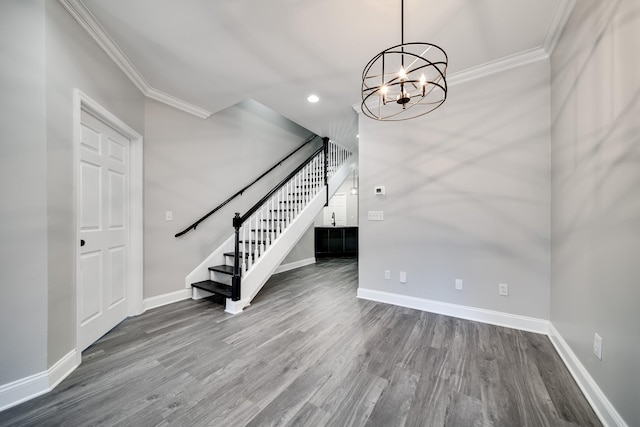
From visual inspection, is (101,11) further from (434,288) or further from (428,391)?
(434,288)

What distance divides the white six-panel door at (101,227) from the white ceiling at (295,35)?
86cm

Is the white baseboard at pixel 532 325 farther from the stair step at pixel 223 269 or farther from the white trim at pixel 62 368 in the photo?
the white trim at pixel 62 368

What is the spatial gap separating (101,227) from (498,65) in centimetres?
418

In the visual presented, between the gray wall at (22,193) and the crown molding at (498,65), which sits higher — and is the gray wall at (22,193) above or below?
below

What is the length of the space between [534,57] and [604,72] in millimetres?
1158

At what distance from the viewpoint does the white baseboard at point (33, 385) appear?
1396mm

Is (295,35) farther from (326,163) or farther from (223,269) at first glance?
(223,269)

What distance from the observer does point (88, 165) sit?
2092mm

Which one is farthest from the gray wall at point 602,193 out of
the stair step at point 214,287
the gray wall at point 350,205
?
the gray wall at point 350,205

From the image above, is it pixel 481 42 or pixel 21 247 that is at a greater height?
pixel 481 42

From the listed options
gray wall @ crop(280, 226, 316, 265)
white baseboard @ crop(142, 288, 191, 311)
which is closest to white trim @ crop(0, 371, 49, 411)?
white baseboard @ crop(142, 288, 191, 311)

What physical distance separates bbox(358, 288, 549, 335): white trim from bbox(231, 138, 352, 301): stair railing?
1.53 m

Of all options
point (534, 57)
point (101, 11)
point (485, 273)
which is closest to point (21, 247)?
point (101, 11)

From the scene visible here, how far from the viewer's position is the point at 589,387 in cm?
145
